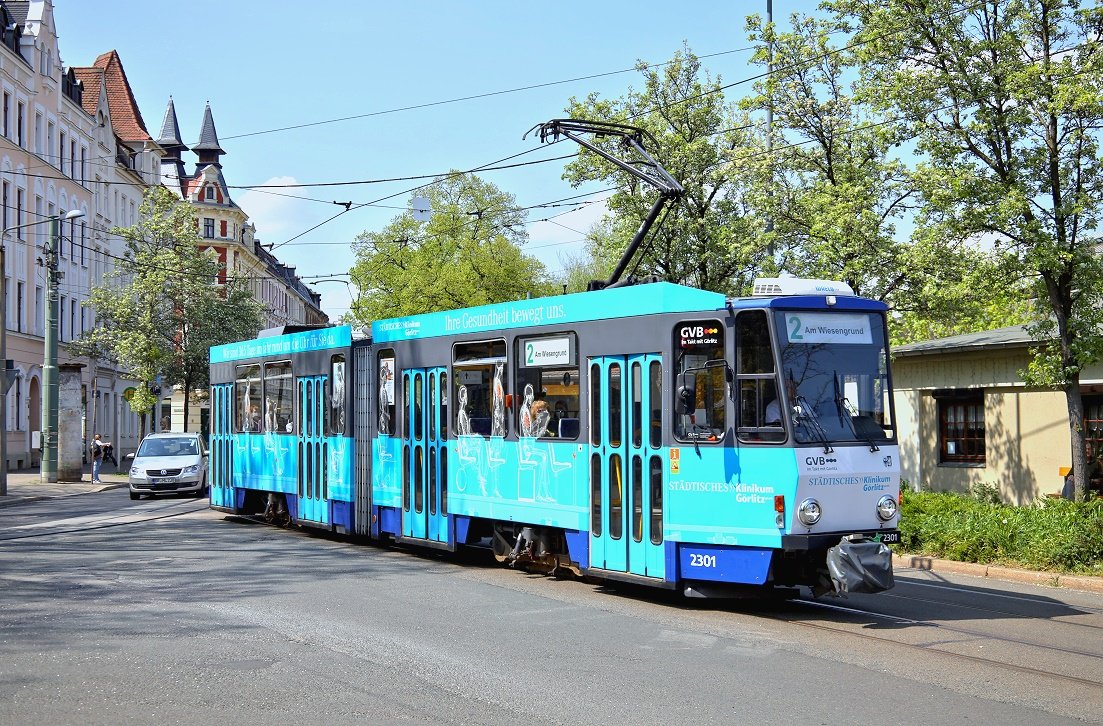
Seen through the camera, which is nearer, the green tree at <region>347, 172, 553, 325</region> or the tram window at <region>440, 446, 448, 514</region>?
the tram window at <region>440, 446, 448, 514</region>

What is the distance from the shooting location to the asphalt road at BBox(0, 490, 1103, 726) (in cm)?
745

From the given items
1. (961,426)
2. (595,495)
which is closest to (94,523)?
(595,495)

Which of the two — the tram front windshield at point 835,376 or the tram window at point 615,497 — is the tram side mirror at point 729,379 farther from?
the tram window at point 615,497

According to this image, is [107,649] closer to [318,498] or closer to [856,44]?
[318,498]

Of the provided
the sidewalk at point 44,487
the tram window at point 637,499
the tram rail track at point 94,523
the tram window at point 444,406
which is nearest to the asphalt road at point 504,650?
the tram window at point 637,499

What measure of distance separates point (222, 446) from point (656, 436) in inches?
542

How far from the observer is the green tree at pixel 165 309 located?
45938 mm

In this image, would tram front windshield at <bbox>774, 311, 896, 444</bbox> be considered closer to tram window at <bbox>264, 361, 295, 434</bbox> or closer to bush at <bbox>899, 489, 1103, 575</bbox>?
bush at <bbox>899, 489, 1103, 575</bbox>

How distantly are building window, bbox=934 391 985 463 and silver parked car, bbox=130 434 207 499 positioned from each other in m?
18.4

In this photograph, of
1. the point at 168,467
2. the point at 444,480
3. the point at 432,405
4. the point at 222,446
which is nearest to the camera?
the point at 444,480

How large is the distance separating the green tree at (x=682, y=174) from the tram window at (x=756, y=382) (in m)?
15.4

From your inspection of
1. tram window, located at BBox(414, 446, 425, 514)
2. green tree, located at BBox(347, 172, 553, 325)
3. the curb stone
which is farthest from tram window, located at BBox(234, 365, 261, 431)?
green tree, located at BBox(347, 172, 553, 325)

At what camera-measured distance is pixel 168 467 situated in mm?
30859

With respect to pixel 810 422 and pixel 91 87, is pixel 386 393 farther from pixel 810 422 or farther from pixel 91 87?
pixel 91 87
